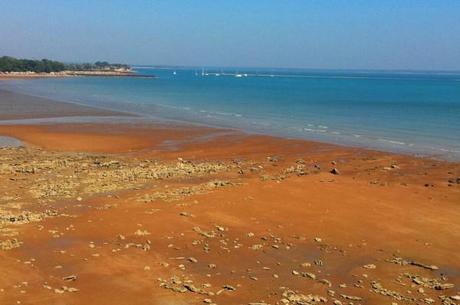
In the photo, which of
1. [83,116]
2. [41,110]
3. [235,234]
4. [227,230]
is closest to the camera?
[235,234]

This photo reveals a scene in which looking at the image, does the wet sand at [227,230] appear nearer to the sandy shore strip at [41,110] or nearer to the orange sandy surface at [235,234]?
the orange sandy surface at [235,234]

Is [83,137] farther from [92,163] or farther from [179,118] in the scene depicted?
[179,118]

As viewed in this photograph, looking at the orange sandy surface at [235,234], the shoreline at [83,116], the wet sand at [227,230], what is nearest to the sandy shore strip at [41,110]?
the shoreline at [83,116]

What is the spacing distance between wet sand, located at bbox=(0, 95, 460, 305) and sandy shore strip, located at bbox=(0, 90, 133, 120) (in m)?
18.8

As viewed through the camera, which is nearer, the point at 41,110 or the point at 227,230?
the point at 227,230

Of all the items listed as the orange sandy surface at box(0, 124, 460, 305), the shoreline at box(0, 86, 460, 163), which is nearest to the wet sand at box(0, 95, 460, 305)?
the orange sandy surface at box(0, 124, 460, 305)

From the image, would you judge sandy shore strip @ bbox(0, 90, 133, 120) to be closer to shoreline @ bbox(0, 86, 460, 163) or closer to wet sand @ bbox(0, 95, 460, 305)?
shoreline @ bbox(0, 86, 460, 163)

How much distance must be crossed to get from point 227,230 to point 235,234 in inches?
11.9

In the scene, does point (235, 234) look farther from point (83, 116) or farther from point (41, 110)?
point (41, 110)

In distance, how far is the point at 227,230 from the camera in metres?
12.1

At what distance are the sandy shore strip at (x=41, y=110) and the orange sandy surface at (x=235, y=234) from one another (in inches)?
762

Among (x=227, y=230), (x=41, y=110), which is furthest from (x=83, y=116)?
Result: (x=227, y=230)

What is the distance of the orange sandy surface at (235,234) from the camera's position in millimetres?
8914

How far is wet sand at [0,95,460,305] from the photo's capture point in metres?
8.94
